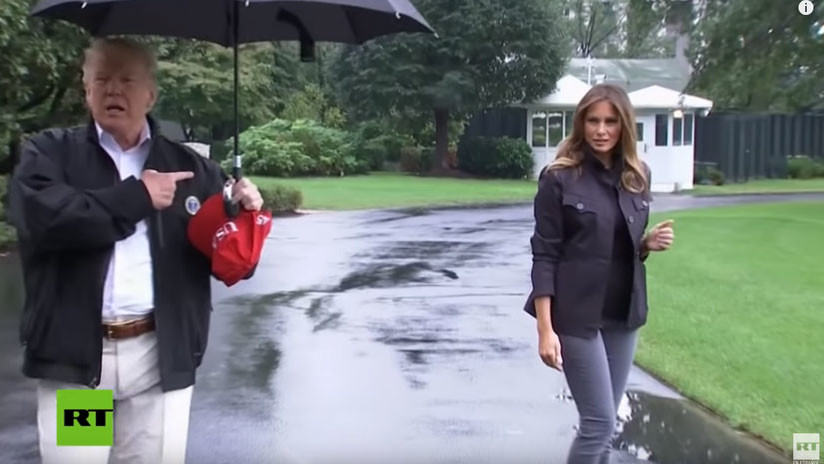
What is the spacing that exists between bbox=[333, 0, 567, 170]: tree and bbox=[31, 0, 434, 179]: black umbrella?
104 feet

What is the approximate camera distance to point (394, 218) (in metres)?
21.5

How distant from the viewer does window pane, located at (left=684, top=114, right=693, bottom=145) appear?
36.9 meters

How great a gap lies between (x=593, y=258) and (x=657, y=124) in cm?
3300

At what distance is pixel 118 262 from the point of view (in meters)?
2.97

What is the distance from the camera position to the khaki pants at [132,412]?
301 centimetres

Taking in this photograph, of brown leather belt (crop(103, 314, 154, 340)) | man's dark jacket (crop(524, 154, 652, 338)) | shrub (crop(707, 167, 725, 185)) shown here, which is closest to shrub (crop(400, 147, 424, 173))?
shrub (crop(707, 167, 725, 185))

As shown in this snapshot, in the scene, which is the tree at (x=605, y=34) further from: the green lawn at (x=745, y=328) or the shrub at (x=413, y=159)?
the green lawn at (x=745, y=328)

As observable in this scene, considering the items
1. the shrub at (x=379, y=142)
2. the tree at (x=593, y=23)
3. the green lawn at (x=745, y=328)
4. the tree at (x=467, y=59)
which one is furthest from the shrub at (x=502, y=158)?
the tree at (x=593, y=23)

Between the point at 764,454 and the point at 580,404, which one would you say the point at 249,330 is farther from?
the point at 580,404

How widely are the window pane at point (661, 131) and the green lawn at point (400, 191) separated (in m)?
4.57

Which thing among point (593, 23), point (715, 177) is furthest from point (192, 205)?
point (593, 23)

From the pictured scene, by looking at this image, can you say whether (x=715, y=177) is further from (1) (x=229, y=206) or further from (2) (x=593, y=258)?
(1) (x=229, y=206)

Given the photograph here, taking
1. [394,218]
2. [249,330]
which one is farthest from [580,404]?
[394,218]

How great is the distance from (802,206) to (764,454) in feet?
71.0
